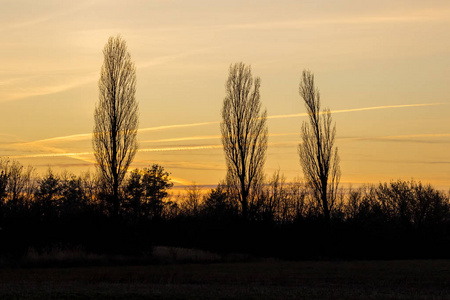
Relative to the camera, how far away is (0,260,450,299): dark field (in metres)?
19.2

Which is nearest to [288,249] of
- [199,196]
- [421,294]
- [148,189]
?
[421,294]

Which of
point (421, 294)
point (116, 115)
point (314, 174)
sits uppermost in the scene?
point (116, 115)

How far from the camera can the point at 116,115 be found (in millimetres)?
43688

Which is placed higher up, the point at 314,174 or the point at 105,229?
the point at 314,174

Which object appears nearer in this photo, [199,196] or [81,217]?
[81,217]

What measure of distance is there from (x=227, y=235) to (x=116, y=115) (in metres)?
13.8

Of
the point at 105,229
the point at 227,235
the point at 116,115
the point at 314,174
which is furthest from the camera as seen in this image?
the point at 314,174

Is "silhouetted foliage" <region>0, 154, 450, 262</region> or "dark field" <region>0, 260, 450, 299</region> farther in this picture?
"silhouetted foliage" <region>0, 154, 450, 262</region>

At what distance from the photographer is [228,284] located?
2448 centimetres

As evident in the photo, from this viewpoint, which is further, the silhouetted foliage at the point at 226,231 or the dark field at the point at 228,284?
the silhouetted foliage at the point at 226,231

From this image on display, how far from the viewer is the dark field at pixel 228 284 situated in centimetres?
1916

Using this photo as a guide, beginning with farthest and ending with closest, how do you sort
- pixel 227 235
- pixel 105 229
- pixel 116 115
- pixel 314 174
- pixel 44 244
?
1. pixel 314 174
2. pixel 227 235
3. pixel 116 115
4. pixel 105 229
5. pixel 44 244

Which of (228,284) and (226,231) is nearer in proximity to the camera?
(228,284)

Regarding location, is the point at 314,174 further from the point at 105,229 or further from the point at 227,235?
the point at 105,229
